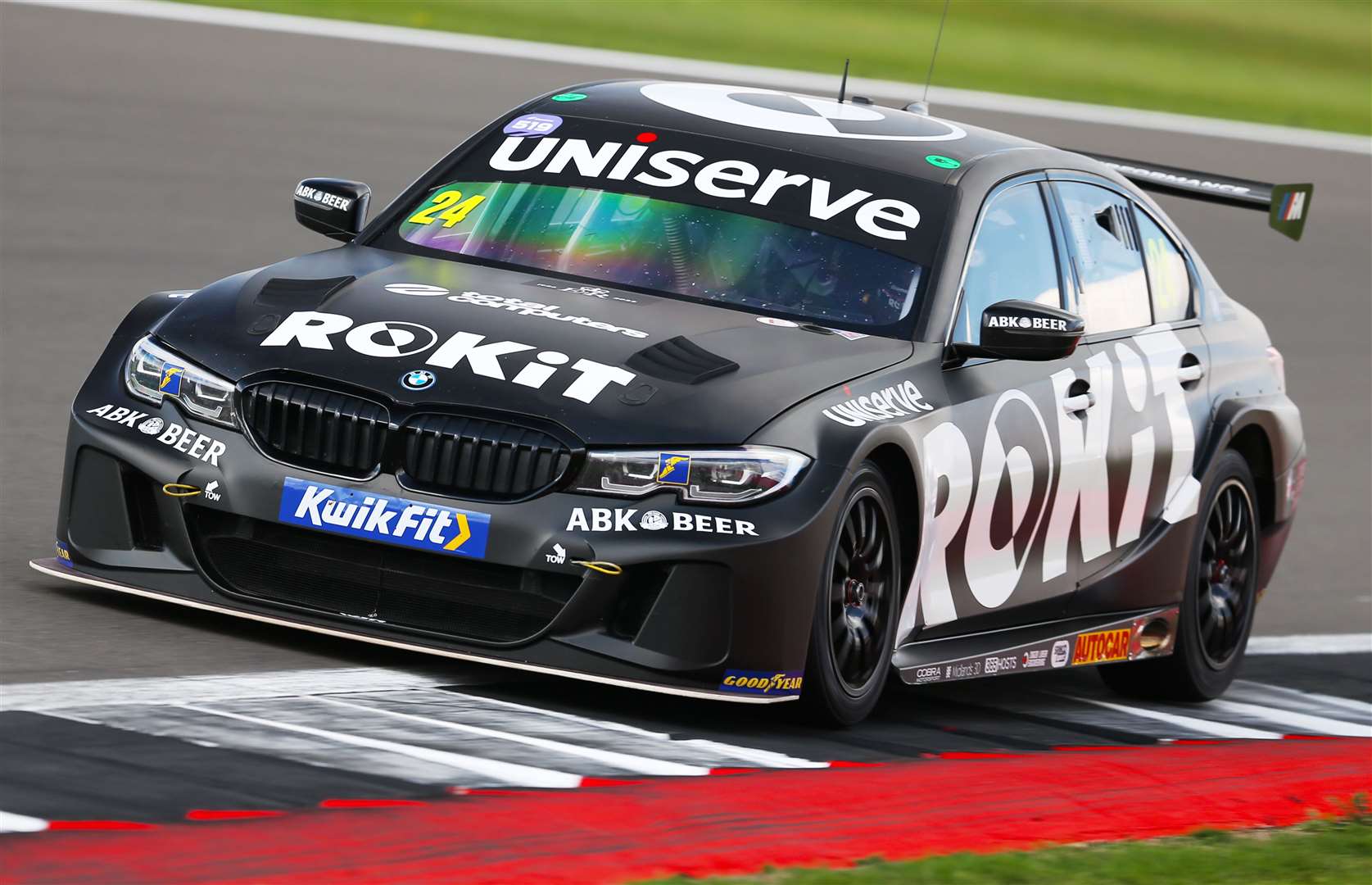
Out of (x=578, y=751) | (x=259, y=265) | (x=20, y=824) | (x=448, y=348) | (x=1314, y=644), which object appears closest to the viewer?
(x=20, y=824)

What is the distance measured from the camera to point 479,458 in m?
5.75

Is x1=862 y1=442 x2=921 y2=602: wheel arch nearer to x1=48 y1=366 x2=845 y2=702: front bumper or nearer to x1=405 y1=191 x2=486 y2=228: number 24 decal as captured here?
x1=48 y1=366 x2=845 y2=702: front bumper

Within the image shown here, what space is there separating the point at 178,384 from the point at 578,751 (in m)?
1.56

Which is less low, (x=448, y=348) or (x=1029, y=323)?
(x=1029, y=323)

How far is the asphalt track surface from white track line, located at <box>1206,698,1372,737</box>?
0.06ft

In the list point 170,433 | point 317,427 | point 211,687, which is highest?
point 317,427

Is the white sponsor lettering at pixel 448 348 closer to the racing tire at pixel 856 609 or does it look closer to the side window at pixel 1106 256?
the racing tire at pixel 856 609

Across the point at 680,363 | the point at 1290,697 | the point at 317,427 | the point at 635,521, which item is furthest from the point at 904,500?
the point at 1290,697

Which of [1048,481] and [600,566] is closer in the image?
[600,566]

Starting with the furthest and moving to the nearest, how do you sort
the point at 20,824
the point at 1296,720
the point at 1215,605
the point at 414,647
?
the point at 1215,605
the point at 1296,720
the point at 414,647
the point at 20,824

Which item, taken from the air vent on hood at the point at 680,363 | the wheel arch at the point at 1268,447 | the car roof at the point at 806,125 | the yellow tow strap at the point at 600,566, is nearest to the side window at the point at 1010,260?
the car roof at the point at 806,125

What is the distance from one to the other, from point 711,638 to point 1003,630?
1.62m

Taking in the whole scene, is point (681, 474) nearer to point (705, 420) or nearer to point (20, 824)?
point (705, 420)

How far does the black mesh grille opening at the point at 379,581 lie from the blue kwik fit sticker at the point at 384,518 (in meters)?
0.04
